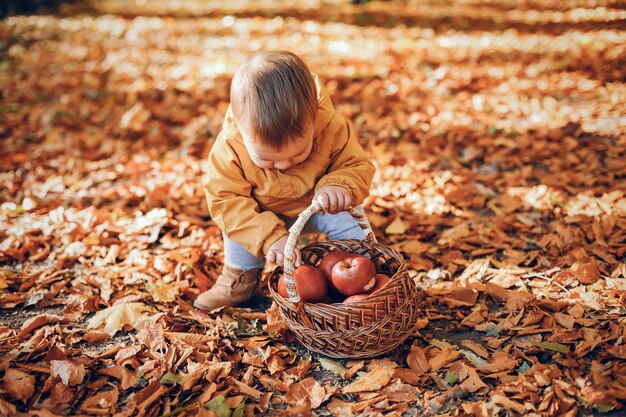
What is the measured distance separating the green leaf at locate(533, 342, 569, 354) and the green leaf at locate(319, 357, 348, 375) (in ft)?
2.92

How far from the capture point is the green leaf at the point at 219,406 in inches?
84.4

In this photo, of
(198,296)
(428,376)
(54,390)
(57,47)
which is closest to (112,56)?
(57,47)

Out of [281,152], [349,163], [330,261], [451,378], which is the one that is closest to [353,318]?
[330,261]

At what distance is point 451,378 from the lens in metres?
2.32

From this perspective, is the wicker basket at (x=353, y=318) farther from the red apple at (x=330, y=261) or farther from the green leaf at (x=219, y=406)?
the green leaf at (x=219, y=406)

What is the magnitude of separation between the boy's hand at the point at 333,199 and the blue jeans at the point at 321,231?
16.5 inches

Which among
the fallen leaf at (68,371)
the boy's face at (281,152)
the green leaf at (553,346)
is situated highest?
the boy's face at (281,152)

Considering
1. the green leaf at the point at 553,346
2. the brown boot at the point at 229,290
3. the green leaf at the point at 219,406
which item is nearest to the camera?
the green leaf at the point at 219,406

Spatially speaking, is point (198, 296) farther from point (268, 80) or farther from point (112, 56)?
point (112, 56)

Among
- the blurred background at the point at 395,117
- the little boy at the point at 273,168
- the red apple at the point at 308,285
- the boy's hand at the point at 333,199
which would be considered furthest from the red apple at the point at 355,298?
the blurred background at the point at 395,117

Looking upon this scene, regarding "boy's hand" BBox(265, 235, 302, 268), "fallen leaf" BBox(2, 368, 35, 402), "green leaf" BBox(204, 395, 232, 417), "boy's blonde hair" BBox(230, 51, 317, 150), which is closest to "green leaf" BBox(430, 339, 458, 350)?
"boy's hand" BBox(265, 235, 302, 268)

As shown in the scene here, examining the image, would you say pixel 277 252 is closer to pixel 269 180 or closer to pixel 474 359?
pixel 269 180

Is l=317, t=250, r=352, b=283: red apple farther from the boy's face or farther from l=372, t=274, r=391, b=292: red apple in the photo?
the boy's face

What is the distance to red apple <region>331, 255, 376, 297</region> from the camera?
94.4 inches
